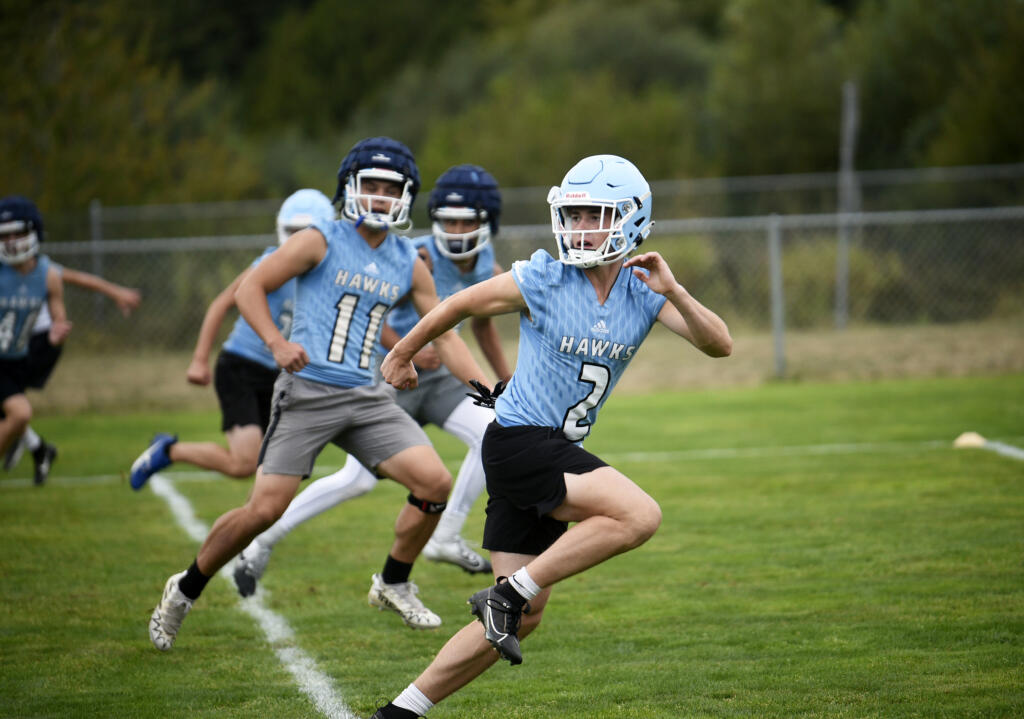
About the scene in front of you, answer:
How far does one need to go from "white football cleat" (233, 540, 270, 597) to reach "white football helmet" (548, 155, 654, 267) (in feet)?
9.70

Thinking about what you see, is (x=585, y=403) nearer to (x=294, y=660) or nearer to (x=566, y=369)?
(x=566, y=369)

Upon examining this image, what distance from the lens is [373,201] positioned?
577cm

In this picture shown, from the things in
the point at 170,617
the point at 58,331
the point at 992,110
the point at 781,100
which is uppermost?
the point at 781,100

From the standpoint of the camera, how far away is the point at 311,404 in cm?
566

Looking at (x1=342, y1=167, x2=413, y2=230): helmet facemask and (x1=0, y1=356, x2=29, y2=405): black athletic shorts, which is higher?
(x1=342, y1=167, x2=413, y2=230): helmet facemask

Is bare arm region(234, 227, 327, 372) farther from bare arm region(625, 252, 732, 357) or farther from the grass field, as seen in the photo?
bare arm region(625, 252, 732, 357)

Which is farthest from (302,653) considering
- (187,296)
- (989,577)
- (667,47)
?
(667,47)

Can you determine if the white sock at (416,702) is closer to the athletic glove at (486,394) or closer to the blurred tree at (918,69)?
the athletic glove at (486,394)

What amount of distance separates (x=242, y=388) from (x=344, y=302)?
8.57 feet

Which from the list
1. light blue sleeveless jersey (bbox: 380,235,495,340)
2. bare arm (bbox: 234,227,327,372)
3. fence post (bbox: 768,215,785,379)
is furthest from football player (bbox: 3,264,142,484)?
fence post (bbox: 768,215,785,379)

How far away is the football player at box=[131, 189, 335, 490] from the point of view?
7.85 metres

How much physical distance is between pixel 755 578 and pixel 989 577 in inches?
45.6

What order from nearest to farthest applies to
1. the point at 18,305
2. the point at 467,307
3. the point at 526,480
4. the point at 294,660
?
the point at 526,480 → the point at 467,307 → the point at 294,660 → the point at 18,305

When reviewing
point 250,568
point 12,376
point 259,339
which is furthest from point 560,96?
point 250,568
